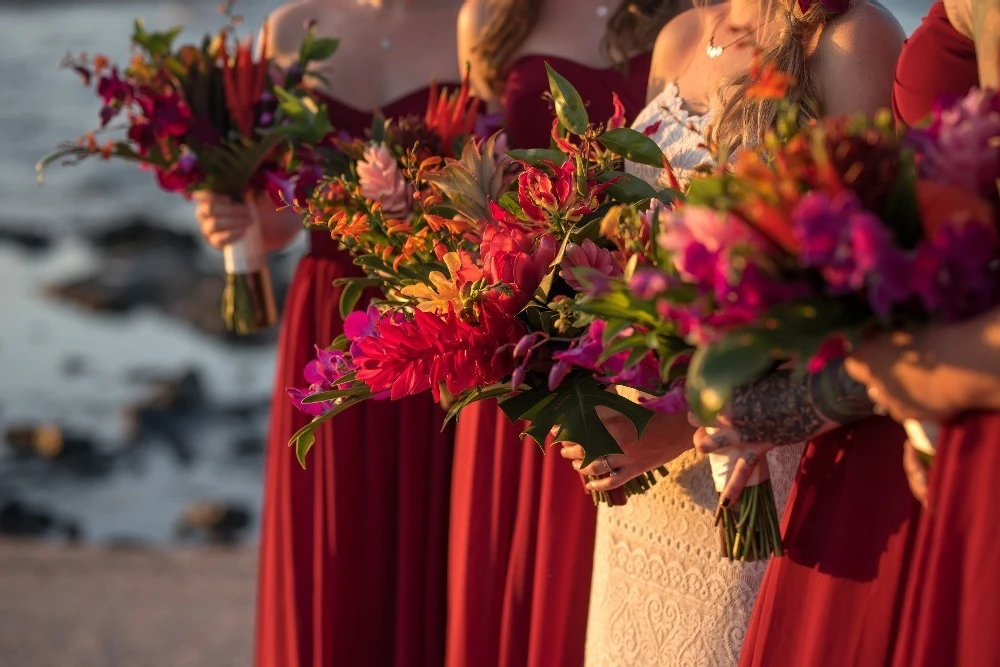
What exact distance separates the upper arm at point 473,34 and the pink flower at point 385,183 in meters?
0.46

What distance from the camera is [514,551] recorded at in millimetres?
1515

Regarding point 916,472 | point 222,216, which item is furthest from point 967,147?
point 222,216

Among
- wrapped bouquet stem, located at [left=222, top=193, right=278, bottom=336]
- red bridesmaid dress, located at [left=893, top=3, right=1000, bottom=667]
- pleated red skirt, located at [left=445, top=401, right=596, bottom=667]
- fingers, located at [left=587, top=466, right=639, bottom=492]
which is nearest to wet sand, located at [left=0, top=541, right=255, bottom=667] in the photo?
wrapped bouquet stem, located at [left=222, top=193, right=278, bottom=336]

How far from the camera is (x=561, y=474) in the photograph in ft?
4.72

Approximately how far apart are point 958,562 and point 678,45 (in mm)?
821

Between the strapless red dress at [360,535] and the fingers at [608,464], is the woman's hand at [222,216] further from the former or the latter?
the fingers at [608,464]

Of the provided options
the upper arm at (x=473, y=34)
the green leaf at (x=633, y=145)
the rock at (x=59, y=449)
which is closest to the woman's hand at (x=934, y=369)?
the green leaf at (x=633, y=145)

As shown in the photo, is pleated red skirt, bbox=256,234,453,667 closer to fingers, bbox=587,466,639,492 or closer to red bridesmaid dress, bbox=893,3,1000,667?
fingers, bbox=587,466,639,492

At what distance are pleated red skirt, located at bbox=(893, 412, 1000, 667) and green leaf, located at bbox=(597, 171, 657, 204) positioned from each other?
41cm

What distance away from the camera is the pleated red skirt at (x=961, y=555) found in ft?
2.56

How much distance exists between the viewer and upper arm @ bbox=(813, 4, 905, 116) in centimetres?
114

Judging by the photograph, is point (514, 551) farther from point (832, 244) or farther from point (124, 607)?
point (124, 607)

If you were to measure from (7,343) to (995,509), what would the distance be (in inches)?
171

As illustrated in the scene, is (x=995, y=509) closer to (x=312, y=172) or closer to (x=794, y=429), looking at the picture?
(x=794, y=429)
